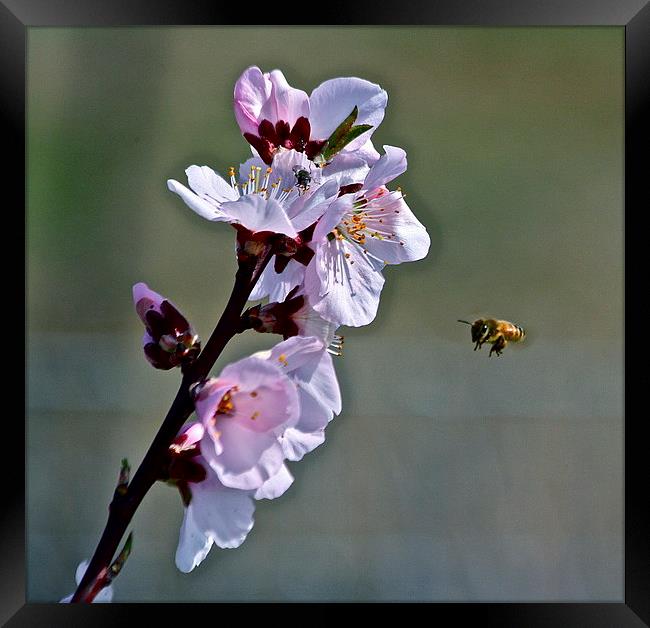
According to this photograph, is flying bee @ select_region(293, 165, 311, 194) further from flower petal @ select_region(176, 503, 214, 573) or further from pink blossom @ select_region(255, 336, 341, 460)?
flower petal @ select_region(176, 503, 214, 573)

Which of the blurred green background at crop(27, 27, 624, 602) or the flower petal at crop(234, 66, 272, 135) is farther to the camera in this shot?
the blurred green background at crop(27, 27, 624, 602)

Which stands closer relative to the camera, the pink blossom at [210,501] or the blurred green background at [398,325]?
the pink blossom at [210,501]

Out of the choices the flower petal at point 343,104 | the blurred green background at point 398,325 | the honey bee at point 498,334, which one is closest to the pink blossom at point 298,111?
the flower petal at point 343,104

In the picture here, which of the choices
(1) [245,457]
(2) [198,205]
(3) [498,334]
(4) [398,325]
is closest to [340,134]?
(2) [198,205]

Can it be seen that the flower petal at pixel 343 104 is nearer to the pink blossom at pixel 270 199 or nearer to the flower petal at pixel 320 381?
the pink blossom at pixel 270 199

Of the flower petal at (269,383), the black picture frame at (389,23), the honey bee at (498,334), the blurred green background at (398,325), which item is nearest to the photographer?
the flower petal at (269,383)

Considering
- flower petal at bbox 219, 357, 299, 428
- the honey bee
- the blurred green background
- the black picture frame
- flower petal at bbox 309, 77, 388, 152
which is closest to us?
flower petal at bbox 219, 357, 299, 428

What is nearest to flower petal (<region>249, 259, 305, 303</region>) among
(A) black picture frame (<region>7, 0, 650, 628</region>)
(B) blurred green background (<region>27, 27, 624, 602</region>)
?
(A) black picture frame (<region>7, 0, 650, 628</region>)
